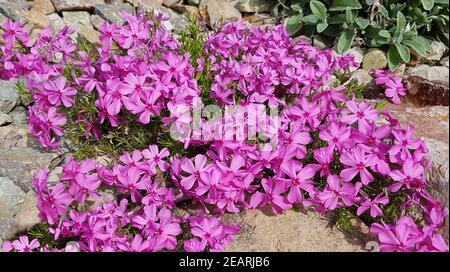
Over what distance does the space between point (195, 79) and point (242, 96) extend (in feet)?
1.15

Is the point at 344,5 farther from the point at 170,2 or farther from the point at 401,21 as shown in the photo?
the point at 170,2

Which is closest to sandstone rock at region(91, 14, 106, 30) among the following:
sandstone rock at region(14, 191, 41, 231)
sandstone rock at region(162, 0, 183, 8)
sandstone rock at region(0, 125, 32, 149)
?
sandstone rock at region(162, 0, 183, 8)

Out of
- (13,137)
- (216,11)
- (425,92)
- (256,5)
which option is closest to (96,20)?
(216,11)

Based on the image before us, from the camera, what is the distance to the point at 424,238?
2924 millimetres

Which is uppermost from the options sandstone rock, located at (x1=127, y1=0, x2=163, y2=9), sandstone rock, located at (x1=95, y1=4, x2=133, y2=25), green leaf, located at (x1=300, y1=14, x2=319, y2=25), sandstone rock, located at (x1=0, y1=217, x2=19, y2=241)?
green leaf, located at (x1=300, y1=14, x2=319, y2=25)

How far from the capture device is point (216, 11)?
220 inches

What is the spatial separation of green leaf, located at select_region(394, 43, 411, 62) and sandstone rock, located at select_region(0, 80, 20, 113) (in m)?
3.17

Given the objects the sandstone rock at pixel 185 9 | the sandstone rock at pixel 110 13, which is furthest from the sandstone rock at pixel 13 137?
the sandstone rock at pixel 185 9

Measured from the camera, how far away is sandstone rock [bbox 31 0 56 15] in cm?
565

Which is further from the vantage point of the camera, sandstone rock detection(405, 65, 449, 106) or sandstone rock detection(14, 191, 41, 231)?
sandstone rock detection(405, 65, 449, 106)

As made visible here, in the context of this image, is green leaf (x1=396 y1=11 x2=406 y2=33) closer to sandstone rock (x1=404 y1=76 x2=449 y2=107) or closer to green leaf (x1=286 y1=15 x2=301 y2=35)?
sandstone rock (x1=404 y1=76 x2=449 y2=107)

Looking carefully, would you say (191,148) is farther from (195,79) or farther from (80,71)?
(80,71)

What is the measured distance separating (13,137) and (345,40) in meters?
2.87
